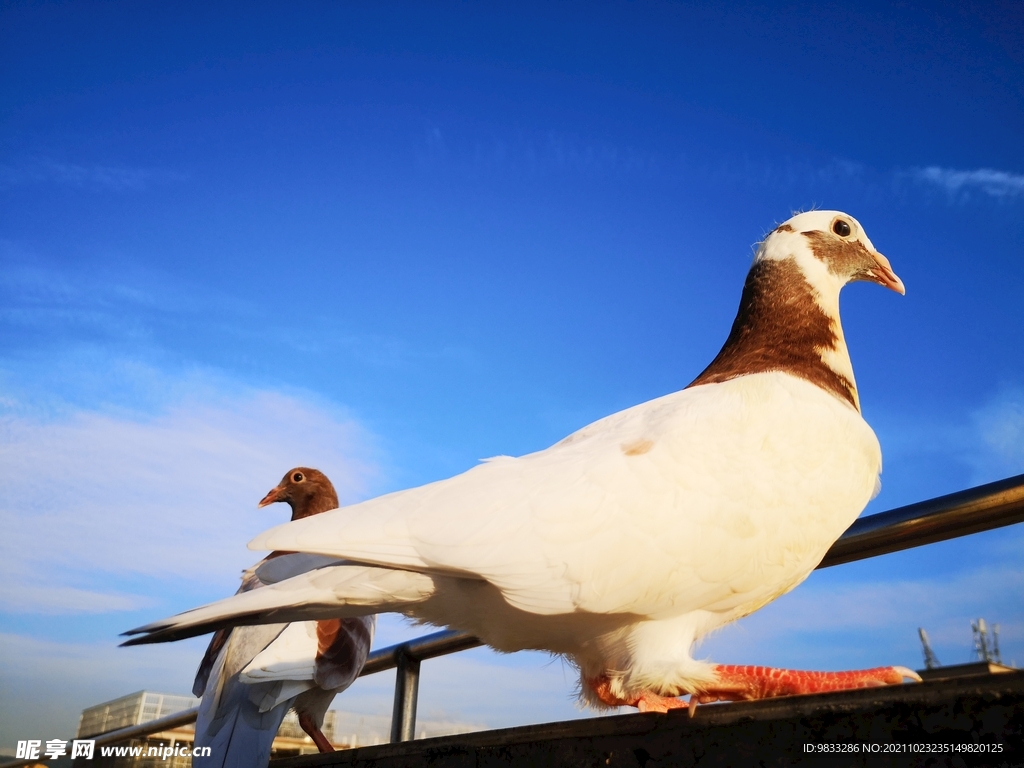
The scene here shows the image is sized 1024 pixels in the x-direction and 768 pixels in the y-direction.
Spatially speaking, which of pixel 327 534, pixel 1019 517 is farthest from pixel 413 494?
pixel 1019 517

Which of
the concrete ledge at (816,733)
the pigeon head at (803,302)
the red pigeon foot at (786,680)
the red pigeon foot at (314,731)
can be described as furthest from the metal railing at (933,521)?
the red pigeon foot at (314,731)

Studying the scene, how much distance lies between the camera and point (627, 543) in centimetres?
199

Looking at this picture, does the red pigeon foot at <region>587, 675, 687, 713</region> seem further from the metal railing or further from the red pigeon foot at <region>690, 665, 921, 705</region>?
the metal railing

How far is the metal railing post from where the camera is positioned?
360 centimetres

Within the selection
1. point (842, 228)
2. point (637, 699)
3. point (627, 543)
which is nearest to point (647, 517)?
point (627, 543)

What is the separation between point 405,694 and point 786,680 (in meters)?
2.24

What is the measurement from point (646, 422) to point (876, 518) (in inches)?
27.5

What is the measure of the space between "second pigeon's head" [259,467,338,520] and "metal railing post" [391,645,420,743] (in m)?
Result: 2.68

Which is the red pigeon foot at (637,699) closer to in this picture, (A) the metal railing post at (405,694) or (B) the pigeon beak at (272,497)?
(A) the metal railing post at (405,694)

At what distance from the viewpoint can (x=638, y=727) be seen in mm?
1581

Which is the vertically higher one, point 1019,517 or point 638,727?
point 1019,517

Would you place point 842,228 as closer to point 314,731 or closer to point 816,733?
point 816,733

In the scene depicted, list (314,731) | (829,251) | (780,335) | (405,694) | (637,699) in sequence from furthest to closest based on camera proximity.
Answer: (314,731) → (405,694) → (829,251) → (780,335) → (637,699)

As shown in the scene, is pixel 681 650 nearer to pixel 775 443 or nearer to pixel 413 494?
pixel 775 443
